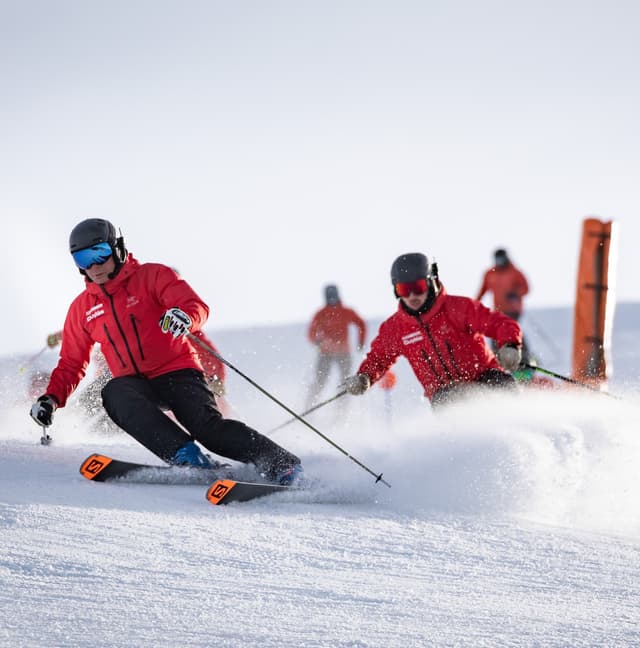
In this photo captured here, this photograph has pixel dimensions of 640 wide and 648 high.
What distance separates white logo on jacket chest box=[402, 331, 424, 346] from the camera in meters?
5.74

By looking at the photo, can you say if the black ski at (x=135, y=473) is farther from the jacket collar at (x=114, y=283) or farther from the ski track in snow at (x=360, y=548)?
the jacket collar at (x=114, y=283)

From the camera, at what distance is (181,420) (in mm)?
4594

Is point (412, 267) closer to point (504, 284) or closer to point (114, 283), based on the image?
point (114, 283)

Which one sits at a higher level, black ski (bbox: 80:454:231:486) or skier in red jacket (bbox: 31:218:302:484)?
skier in red jacket (bbox: 31:218:302:484)

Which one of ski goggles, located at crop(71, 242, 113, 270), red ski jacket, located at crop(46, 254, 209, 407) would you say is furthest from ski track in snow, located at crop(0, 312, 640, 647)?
ski goggles, located at crop(71, 242, 113, 270)

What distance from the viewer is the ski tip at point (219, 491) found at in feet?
12.4

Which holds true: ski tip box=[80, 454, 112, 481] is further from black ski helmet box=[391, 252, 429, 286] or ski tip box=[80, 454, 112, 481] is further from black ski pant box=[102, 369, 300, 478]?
black ski helmet box=[391, 252, 429, 286]

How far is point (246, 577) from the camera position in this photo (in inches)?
110

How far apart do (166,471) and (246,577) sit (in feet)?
4.83

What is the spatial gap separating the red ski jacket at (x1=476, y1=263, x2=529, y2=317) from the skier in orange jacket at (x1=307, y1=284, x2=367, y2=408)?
1980 mm

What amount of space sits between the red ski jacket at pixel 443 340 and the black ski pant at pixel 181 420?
5.04 ft

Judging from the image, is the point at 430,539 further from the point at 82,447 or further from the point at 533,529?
the point at 82,447

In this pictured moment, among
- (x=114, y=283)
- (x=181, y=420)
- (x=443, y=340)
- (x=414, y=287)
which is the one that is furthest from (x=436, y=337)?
(x=114, y=283)

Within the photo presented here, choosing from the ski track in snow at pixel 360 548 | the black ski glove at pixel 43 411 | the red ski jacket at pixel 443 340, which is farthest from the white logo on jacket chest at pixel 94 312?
the red ski jacket at pixel 443 340
